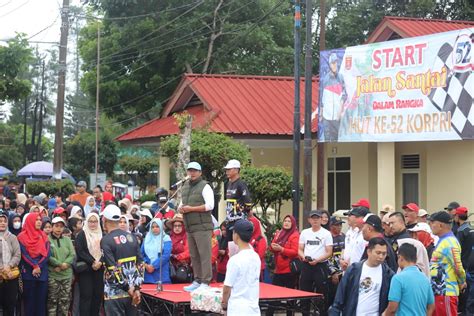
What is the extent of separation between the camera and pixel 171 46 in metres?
39.4

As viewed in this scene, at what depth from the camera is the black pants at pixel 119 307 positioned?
35.9 feet

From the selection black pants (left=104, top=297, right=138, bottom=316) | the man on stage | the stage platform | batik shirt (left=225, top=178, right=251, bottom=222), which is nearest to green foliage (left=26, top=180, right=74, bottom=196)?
the stage platform

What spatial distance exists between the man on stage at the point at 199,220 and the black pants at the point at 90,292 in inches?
75.8

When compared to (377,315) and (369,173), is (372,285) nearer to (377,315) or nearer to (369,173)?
(377,315)

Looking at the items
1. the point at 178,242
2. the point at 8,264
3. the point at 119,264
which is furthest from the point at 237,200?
the point at 8,264

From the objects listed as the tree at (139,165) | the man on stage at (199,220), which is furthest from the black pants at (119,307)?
the tree at (139,165)

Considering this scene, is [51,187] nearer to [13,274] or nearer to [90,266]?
[13,274]

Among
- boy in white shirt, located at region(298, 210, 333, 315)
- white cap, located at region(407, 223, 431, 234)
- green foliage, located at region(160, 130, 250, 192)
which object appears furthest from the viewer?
green foliage, located at region(160, 130, 250, 192)

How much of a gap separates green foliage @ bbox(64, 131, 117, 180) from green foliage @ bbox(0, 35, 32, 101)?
25.8 metres

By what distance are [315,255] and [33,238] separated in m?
4.52

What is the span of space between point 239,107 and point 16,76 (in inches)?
263

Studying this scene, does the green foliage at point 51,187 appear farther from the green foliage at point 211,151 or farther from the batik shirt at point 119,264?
the batik shirt at point 119,264

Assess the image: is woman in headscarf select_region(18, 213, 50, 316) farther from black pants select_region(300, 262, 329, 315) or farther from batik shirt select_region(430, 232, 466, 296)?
batik shirt select_region(430, 232, 466, 296)

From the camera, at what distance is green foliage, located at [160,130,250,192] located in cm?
2147
